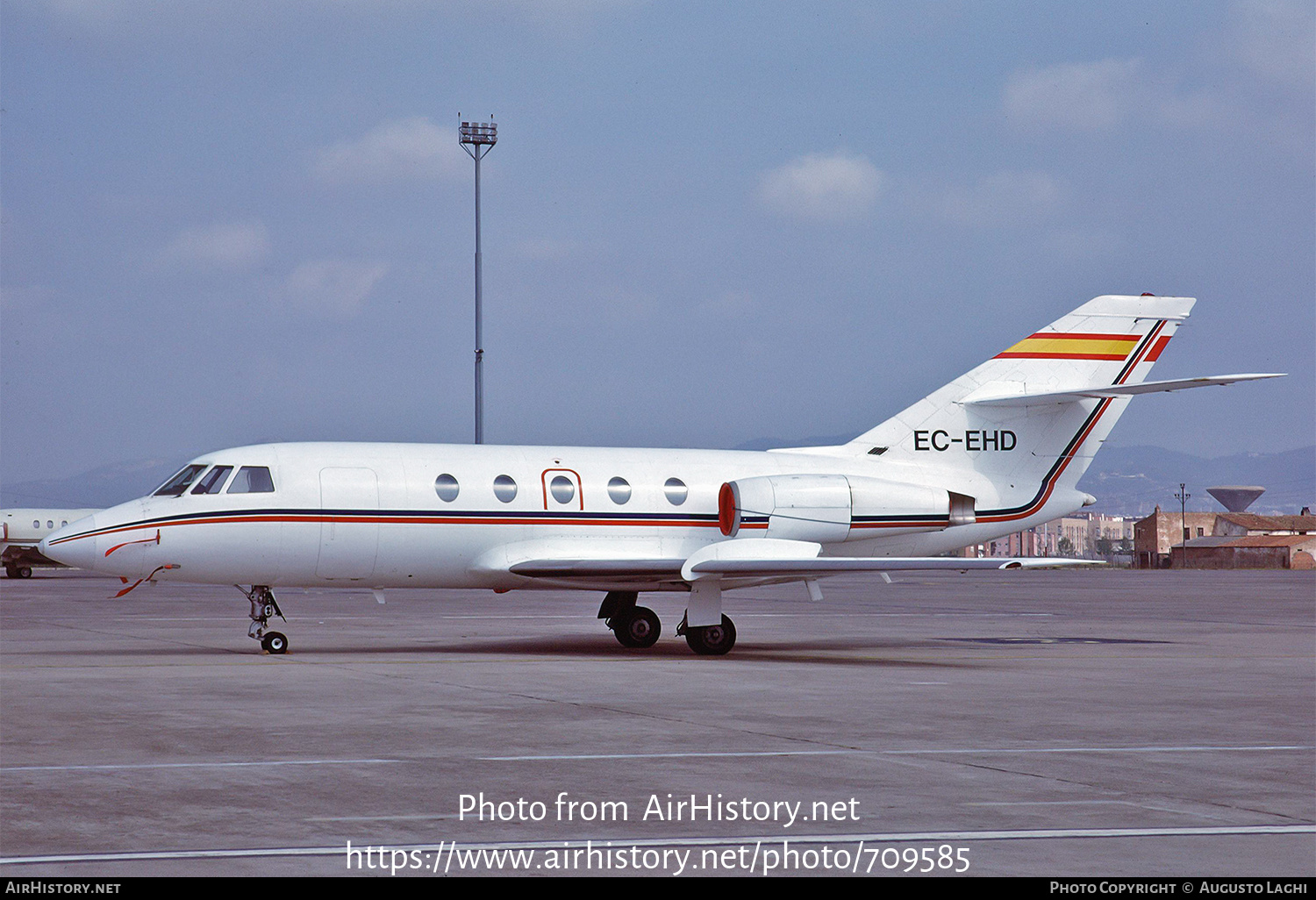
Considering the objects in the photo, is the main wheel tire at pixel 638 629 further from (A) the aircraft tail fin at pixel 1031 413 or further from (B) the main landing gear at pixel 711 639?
(A) the aircraft tail fin at pixel 1031 413

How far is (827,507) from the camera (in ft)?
74.1

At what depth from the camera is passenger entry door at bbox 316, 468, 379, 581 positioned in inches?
820

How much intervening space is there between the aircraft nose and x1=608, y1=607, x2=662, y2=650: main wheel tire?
317 inches

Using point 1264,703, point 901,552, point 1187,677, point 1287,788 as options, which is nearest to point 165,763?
point 1287,788

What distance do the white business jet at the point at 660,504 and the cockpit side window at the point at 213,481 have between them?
1.0 inches

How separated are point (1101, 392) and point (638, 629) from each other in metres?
8.20

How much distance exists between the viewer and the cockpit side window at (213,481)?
811 inches

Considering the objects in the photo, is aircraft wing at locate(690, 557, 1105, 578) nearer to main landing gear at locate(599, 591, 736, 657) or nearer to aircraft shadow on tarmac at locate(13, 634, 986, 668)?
aircraft shadow on tarmac at locate(13, 634, 986, 668)

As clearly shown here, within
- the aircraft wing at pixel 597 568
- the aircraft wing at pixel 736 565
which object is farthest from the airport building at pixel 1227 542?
the aircraft wing at pixel 597 568

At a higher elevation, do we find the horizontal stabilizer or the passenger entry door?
the horizontal stabilizer

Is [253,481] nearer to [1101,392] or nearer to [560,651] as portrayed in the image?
[560,651]

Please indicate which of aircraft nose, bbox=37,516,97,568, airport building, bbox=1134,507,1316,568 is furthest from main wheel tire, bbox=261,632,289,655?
airport building, bbox=1134,507,1316,568

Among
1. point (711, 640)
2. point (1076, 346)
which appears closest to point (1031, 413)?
point (1076, 346)
